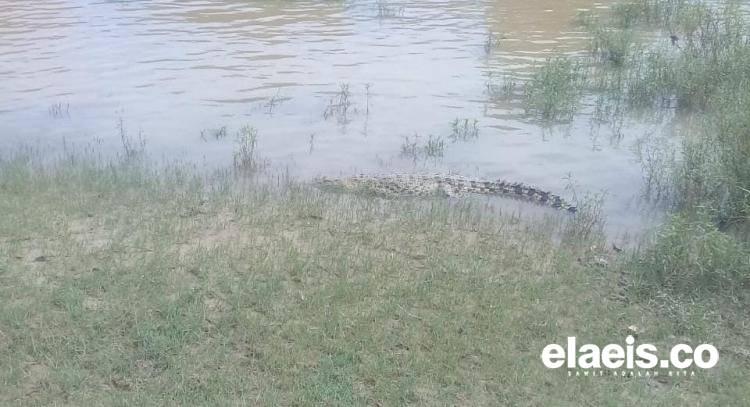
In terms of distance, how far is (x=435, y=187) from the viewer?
22.7 ft

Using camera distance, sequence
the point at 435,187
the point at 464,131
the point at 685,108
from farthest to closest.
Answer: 1. the point at 685,108
2. the point at 464,131
3. the point at 435,187

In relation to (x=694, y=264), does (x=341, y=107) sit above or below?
above

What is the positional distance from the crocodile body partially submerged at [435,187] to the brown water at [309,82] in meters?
0.54

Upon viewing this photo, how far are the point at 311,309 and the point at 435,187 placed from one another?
2.72 m

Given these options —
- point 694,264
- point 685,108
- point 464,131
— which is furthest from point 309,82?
point 694,264

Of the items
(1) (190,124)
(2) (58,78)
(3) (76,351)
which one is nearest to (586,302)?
(3) (76,351)

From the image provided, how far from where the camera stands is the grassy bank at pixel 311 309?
3.81 meters

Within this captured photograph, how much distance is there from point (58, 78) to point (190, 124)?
11.2 ft

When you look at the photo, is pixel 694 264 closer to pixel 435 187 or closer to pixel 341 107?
pixel 435 187

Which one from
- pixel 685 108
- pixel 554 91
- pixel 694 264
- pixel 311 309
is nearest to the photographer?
pixel 311 309

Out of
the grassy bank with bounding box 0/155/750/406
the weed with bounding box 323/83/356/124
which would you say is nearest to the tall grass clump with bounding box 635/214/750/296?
the grassy bank with bounding box 0/155/750/406

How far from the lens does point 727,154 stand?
19.2ft

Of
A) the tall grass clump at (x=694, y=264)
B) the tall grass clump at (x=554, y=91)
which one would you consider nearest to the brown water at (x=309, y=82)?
the tall grass clump at (x=554, y=91)

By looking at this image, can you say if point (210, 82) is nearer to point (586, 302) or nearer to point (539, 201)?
point (539, 201)
